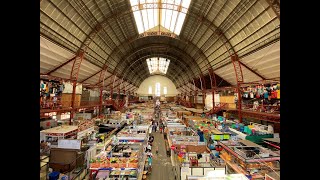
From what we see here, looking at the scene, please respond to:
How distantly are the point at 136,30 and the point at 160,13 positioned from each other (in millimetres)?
4639

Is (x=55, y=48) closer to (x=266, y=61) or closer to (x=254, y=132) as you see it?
(x=254, y=132)

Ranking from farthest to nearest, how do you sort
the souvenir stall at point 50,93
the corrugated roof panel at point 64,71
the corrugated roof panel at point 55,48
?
1. the corrugated roof panel at point 64,71
2. the souvenir stall at point 50,93
3. the corrugated roof panel at point 55,48

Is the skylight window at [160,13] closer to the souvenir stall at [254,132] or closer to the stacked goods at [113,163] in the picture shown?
the souvenir stall at [254,132]

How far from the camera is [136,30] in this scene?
2838 cm

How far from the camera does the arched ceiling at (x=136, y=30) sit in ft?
50.0

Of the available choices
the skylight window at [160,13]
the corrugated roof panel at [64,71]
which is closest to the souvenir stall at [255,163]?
the skylight window at [160,13]

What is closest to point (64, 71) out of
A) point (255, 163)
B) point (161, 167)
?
point (161, 167)

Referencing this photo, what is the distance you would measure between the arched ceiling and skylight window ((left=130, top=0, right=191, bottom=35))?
849 millimetres

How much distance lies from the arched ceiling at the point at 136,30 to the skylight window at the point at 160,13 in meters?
0.85
